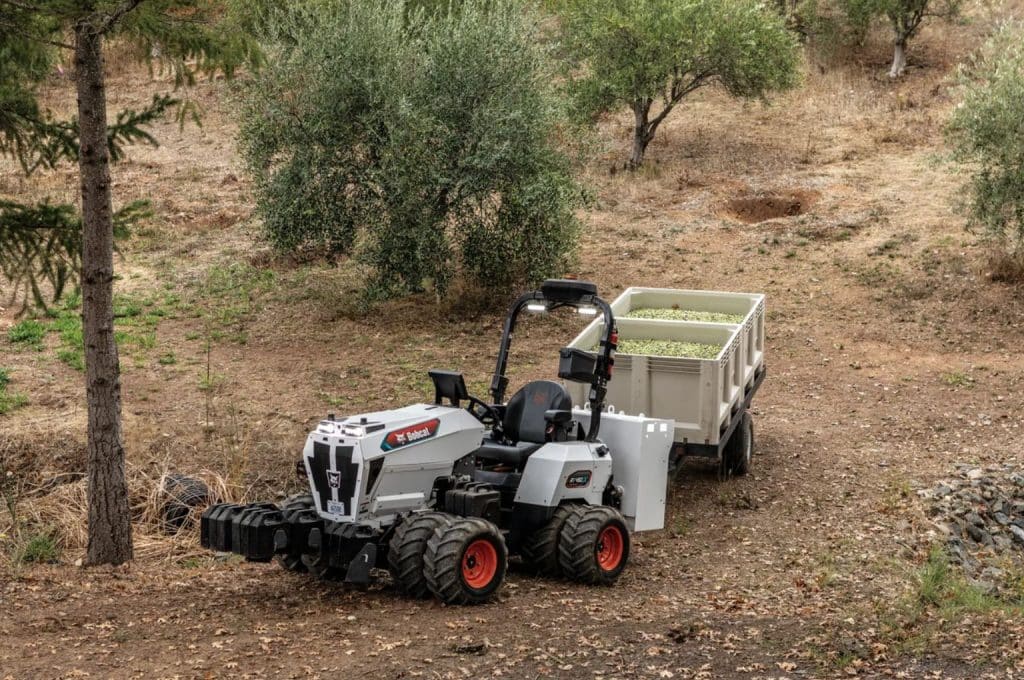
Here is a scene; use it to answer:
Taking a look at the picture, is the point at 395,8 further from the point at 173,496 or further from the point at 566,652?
the point at 566,652

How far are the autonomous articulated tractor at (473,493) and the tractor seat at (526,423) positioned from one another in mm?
11

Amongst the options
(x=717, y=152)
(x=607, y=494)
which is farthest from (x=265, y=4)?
(x=607, y=494)

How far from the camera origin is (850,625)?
824cm

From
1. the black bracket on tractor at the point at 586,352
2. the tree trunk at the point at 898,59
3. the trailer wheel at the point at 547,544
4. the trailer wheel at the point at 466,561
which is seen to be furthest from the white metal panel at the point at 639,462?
the tree trunk at the point at 898,59

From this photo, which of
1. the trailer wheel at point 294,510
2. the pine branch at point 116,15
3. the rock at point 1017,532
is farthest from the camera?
the rock at point 1017,532

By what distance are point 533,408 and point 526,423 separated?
13cm

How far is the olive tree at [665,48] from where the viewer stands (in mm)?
25266

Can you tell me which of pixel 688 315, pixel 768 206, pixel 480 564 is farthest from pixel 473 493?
pixel 768 206

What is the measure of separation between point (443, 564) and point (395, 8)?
12.9m

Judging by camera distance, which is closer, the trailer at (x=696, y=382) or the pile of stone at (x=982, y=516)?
the pile of stone at (x=982, y=516)

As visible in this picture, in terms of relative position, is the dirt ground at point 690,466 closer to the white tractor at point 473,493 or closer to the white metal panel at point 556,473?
the white tractor at point 473,493

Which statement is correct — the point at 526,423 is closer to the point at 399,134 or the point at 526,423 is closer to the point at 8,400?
the point at 8,400

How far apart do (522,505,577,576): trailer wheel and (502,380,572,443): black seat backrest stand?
2.27ft

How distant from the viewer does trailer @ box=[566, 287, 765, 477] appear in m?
11.5
